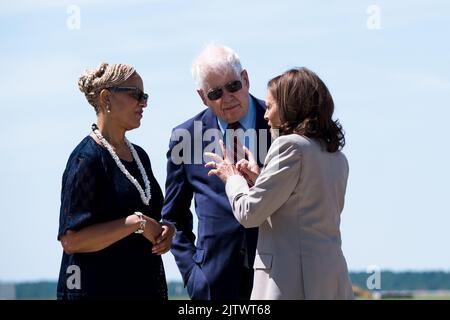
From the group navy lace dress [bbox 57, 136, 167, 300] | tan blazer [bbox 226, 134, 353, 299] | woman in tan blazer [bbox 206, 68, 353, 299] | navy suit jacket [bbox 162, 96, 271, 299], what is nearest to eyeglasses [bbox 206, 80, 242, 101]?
navy suit jacket [bbox 162, 96, 271, 299]

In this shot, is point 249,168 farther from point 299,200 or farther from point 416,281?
point 416,281

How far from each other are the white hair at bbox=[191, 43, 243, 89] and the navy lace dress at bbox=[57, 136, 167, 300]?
3.68 feet

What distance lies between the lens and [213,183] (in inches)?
309

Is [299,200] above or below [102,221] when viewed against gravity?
above

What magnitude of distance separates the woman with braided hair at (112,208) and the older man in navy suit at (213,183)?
1.88 feet

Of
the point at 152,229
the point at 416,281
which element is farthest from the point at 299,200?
the point at 416,281

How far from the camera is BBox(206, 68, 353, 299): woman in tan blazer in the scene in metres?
6.41

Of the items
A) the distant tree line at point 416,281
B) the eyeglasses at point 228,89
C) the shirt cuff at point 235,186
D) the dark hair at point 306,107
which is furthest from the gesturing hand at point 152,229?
the distant tree line at point 416,281

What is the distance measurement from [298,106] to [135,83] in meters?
1.30

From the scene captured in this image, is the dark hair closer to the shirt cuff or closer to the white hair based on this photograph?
the shirt cuff

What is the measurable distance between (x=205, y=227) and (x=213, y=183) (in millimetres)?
320

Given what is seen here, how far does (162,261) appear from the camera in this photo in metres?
7.37
